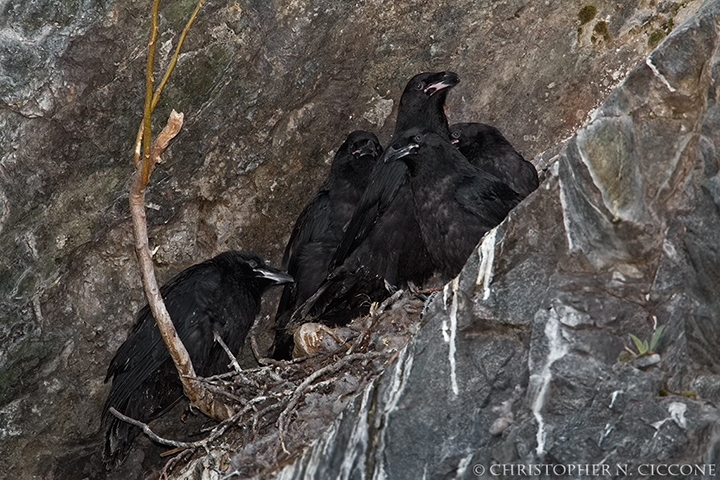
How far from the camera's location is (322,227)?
10141 millimetres

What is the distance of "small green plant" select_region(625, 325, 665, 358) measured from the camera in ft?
20.3

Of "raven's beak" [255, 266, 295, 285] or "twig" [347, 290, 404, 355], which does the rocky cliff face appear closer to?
"raven's beak" [255, 266, 295, 285]

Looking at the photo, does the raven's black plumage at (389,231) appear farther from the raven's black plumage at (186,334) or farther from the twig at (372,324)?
the twig at (372,324)

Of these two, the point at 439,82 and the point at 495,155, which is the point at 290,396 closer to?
the point at 495,155

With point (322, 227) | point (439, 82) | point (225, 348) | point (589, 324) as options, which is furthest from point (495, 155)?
point (589, 324)

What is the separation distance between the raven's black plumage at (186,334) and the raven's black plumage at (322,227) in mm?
333

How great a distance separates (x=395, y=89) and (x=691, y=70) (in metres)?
3.98

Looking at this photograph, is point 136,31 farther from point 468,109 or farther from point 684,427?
point 684,427

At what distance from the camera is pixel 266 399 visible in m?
8.58

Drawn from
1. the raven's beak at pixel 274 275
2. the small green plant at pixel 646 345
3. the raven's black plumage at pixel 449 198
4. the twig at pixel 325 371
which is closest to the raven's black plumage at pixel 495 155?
the raven's black plumage at pixel 449 198

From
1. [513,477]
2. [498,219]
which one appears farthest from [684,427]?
[498,219]

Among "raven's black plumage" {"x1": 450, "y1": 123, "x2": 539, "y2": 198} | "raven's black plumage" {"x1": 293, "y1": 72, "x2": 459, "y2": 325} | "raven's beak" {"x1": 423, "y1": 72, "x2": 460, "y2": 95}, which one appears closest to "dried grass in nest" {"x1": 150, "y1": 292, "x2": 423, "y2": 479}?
"raven's black plumage" {"x1": 293, "y1": 72, "x2": 459, "y2": 325}

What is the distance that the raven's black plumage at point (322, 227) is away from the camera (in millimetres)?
10062

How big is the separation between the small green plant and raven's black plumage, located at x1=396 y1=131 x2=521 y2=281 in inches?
98.6
